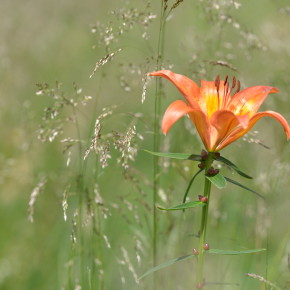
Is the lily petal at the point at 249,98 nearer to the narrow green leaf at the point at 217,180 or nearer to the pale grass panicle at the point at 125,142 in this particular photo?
the narrow green leaf at the point at 217,180

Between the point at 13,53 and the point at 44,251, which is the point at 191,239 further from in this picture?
the point at 13,53

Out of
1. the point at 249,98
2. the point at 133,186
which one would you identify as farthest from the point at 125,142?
the point at 133,186

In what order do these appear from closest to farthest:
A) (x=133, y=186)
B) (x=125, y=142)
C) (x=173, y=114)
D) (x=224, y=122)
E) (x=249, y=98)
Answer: (x=173, y=114)
(x=224, y=122)
(x=249, y=98)
(x=125, y=142)
(x=133, y=186)

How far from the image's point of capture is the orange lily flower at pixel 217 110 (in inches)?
72.3

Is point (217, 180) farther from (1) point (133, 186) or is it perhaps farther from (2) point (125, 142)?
(1) point (133, 186)

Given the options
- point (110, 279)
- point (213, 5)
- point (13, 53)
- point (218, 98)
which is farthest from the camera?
point (13, 53)

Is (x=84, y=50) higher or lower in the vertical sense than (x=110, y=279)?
higher

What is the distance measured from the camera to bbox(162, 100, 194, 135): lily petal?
1743mm

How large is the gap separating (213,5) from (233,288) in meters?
1.50

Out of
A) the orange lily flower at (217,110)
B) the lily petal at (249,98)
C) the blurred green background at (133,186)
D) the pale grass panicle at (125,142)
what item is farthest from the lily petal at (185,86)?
the blurred green background at (133,186)

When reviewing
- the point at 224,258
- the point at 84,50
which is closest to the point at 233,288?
the point at 224,258

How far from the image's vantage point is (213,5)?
2877 millimetres

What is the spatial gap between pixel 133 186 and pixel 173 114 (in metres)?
1.74

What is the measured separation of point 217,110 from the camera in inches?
77.1
